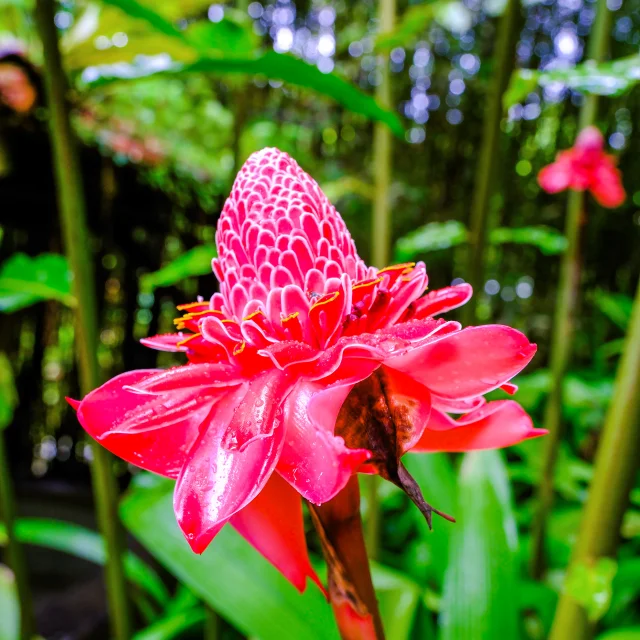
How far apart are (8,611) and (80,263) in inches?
25.6

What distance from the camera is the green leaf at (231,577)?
46cm

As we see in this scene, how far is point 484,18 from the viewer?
192 centimetres

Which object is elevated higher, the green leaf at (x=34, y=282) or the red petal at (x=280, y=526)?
the green leaf at (x=34, y=282)

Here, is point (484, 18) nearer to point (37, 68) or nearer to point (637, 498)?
point (37, 68)

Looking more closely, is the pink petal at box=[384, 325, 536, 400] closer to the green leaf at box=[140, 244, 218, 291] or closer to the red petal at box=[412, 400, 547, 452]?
the red petal at box=[412, 400, 547, 452]

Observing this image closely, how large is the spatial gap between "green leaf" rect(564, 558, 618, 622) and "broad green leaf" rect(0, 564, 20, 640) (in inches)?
29.9

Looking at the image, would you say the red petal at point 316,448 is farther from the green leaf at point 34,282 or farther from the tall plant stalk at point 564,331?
the tall plant stalk at point 564,331

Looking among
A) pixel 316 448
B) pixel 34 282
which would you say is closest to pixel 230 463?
pixel 316 448

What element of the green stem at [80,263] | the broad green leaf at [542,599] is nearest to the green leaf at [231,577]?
the green stem at [80,263]

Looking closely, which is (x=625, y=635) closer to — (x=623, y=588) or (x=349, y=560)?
(x=623, y=588)

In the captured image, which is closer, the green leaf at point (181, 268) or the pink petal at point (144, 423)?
the pink petal at point (144, 423)

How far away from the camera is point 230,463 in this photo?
202 millimetres

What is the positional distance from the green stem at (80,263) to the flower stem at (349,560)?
0.33 m

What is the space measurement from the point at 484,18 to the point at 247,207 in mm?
2063
